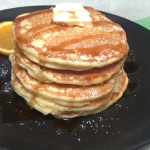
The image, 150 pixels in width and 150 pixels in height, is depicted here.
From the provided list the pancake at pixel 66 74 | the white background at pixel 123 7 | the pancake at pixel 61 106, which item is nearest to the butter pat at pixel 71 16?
the pancake at pixel 66 74

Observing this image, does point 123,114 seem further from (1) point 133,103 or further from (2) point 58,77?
(2) point 58,77

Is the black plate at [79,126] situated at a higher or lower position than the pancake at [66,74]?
lower

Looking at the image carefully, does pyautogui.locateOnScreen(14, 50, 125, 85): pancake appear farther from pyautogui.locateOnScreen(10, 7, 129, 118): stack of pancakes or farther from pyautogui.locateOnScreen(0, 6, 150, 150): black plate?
pyautogui.locateOnScreen(0, 6, 150, 150): black plate

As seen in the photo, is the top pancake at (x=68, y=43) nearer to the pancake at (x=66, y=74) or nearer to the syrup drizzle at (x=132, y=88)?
the pancake at (x=66, y=74)

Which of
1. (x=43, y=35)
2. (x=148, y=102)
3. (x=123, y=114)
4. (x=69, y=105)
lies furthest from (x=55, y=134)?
(x=148, y=102)

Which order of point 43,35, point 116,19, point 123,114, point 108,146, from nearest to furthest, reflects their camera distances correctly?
1. point 108,146
2. point 43,35
3. point 123,114
4. point 116,19

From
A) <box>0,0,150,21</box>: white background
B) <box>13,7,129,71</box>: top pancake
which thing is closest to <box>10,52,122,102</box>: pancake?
<box>13,7,129,71</box>: top pancake

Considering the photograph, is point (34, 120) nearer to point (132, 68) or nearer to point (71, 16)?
point (71, 16)

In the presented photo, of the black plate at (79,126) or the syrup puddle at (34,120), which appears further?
the syrup puddle at (34,120)

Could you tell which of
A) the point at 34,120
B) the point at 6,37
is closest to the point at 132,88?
the point at 34,120
